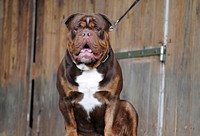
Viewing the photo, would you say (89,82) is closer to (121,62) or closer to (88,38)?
(88,38)

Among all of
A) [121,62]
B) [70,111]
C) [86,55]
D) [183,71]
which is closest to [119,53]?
[121,62]

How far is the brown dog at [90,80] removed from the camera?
4.90 m

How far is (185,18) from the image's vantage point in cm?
604

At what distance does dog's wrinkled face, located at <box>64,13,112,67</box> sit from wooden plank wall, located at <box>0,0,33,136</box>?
3.51 metres

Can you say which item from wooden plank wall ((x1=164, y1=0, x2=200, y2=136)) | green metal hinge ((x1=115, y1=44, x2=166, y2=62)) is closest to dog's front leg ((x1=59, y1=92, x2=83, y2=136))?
wooden plank wall ((x1=164, y1=0, x2=200, y2=136))

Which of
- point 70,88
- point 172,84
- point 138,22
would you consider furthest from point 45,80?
point 70,88

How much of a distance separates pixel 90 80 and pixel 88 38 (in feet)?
1.56

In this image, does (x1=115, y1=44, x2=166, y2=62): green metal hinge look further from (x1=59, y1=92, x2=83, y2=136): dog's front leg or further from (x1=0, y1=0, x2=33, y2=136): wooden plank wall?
(x1=0, y1=0, x2=33, y2=136): wooden plank wall

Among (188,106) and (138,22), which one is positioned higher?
(138,22)

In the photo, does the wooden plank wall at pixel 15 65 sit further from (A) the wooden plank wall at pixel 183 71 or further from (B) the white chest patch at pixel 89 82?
(B) the white chest patch at pixel 89 82

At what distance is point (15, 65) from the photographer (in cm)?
861

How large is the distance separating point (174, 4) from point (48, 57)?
2.50 metres

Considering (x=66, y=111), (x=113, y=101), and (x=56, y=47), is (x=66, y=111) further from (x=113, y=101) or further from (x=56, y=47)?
(x=56, y=47)

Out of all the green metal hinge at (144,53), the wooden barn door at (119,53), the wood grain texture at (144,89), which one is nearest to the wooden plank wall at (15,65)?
the wooden barn door at (119,53)
